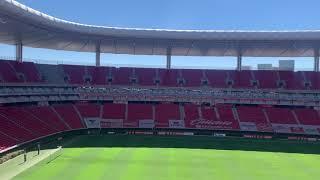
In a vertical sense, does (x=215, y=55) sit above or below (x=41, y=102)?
above

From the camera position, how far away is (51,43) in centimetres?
6003

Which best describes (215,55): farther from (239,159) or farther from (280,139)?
(239,159)

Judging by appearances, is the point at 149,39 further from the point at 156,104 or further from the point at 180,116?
the point at 180,116

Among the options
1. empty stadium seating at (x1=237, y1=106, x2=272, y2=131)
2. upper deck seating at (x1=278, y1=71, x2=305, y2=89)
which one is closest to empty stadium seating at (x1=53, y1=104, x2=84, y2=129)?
empty stadium seating at (x1=237, y1=106, x2=272, y2=131)

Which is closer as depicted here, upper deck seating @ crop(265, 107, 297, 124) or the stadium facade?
the stadium facade

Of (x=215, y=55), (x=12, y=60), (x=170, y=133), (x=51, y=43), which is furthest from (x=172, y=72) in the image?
(x=12, y=60)

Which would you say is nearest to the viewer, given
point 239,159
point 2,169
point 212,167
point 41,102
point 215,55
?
point 2,169

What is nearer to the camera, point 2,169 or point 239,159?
point 2,169

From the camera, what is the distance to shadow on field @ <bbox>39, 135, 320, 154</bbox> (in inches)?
1793

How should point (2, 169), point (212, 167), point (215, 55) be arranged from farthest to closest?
point (215, 55)
point (212, 167)
point (2, 169)

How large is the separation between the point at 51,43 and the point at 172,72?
60.5 feet

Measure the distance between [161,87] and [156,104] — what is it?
2.89 meters

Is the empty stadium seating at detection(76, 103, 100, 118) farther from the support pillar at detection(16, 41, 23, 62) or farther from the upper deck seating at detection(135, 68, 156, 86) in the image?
the support pillar at detection(16, 41, 23, 62)

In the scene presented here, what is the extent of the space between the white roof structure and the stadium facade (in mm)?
123
